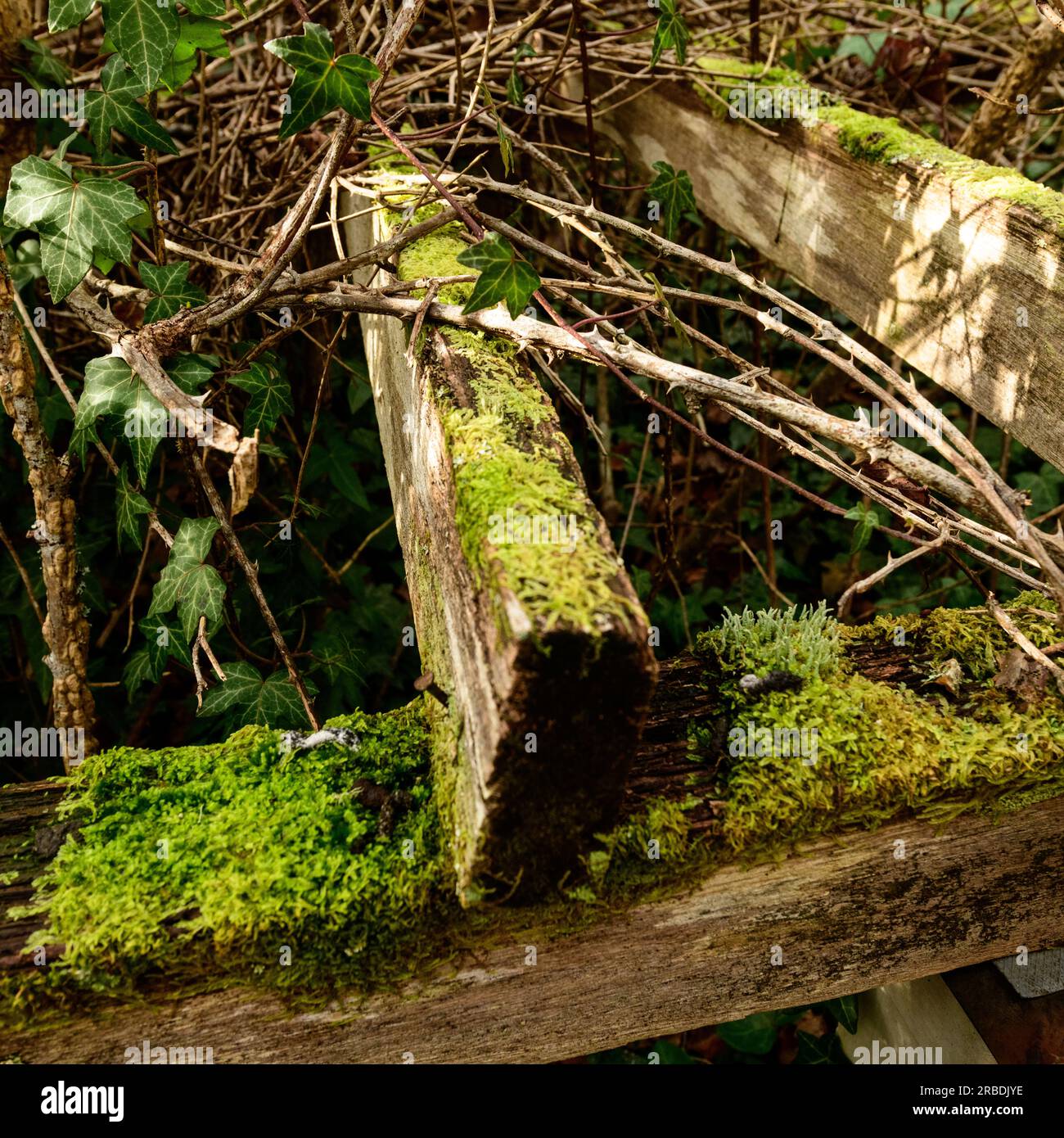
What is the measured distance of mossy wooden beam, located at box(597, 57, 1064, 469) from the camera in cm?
167

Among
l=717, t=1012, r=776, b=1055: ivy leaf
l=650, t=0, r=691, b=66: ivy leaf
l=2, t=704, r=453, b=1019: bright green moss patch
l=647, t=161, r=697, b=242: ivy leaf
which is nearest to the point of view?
l=2, t=704, r=453, b=1019: bright green moss patch

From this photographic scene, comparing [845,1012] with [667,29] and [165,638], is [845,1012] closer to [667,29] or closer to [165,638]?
[165,638]

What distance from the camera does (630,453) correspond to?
455 centimetres

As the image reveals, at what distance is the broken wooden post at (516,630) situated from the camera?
989 millimetres

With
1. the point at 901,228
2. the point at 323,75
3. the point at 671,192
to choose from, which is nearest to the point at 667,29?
the point at 671,192

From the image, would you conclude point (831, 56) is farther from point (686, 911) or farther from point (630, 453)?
point (686, 911)

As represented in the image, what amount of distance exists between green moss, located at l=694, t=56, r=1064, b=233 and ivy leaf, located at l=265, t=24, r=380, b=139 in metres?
1.25

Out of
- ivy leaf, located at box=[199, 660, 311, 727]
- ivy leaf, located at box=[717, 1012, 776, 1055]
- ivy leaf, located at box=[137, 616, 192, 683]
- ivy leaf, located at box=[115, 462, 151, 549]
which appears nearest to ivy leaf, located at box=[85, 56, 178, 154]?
ivy leaf, located at box=[115, 462, 151, 549]

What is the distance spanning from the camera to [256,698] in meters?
2.06

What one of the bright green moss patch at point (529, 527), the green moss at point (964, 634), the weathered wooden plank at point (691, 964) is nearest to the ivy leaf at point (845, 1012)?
the weathered wooden plank at point (691, 964)

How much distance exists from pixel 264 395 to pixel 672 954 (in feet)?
5.55

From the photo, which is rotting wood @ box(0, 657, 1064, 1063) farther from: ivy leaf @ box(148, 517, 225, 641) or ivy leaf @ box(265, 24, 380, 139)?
ivy leaf @ box(265, 24, 380, 139)

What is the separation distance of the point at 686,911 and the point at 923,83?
3.63 meters

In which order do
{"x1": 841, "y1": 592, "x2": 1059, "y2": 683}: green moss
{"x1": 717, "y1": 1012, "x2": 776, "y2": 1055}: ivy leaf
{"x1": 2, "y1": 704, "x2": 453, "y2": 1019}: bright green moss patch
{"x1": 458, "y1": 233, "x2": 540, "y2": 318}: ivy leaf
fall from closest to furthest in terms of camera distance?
{"x1": 2, "y1": 704, "x2": 453, "y2": 1019}: bright green moss patch < {"x1": 458, "y1": 233, "x2": 540, "y2": 318}: ivy leaf < {"x1": 841, "y1": 592, "x2": 1059, "y2": 683}: green moss < {"x1": 717, "y1": 1012, "x2": 776, "y2": 1055}: ivy leaf
